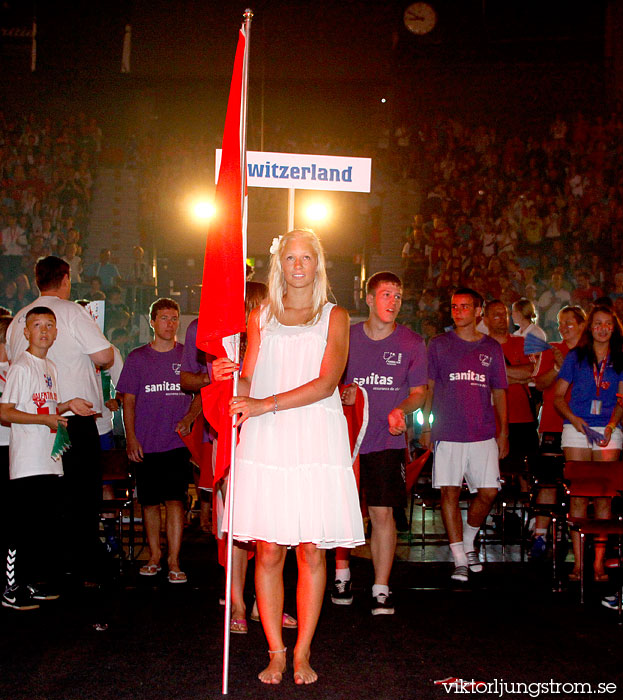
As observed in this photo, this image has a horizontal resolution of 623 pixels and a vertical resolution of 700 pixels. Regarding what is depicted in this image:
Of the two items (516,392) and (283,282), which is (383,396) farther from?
(516,392)

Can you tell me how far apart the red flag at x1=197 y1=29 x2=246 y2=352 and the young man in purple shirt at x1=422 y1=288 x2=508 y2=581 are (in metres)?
2.75

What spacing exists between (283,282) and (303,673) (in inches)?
68.7

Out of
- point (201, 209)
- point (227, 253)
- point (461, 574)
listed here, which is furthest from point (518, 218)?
point (227, 253)

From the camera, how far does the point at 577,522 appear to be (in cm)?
536

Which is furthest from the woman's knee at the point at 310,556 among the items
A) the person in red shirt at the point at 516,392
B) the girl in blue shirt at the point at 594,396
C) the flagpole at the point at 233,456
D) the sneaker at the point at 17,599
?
the person in red shirt at the point at 516,392

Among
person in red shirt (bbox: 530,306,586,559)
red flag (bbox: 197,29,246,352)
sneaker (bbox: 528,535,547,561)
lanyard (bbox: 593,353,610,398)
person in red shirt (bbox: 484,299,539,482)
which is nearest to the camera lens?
red flag (bbox: 197,29,246,352)

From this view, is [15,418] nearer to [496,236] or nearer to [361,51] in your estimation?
[496,236]

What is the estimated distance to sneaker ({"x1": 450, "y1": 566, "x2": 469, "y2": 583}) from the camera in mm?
5793

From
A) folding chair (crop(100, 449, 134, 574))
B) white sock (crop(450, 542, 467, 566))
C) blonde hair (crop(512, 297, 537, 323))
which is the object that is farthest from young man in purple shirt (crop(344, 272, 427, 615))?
blonde hair (crop(512, 297, 537, 323))

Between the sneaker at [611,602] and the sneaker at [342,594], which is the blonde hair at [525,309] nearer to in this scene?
the sneaker at [611,602]

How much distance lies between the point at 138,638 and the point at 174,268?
11300 millimetres

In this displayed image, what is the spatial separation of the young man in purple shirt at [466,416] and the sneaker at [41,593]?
2717 millimetres

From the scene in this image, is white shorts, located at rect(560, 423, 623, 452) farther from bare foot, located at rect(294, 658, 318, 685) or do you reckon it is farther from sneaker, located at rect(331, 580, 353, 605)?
bare foot, located at rect(294, 658, 318, 685)

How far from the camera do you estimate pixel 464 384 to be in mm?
6098
